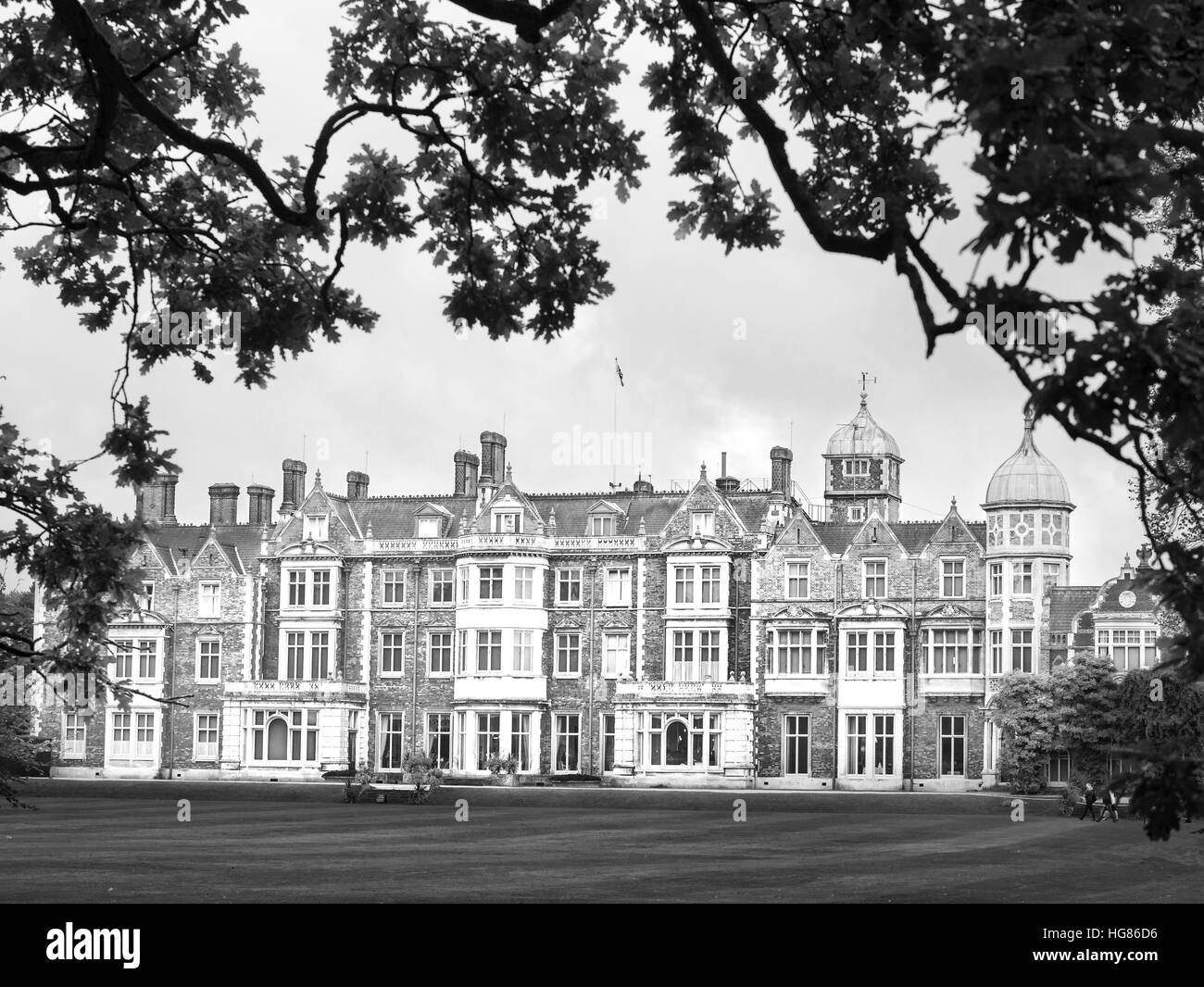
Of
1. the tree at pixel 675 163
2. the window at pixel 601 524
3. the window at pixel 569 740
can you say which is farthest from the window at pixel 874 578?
the tree at pixel 675 163

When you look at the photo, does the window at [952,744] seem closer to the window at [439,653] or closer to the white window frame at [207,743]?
the window at [439,653]

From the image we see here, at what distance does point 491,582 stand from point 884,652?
1438 centimetres

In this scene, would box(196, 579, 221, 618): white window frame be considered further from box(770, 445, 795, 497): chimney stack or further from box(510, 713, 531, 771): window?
box(770, 445, 795, 497): chimney stack

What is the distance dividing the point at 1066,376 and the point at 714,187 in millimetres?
3670

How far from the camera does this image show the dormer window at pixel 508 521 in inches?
2473

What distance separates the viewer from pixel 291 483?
226 ft

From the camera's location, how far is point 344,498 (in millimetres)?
67250

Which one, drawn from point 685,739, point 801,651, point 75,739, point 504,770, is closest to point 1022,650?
point 801,651

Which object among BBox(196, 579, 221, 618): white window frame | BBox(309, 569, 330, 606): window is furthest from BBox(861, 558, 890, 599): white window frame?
BBox(196, 579, 221, 618): white window frame

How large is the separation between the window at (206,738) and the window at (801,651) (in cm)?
2192

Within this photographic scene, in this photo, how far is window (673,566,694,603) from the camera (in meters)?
61.3

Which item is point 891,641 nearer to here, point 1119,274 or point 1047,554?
point 1047,554

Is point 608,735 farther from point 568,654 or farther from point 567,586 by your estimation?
point 567,586
